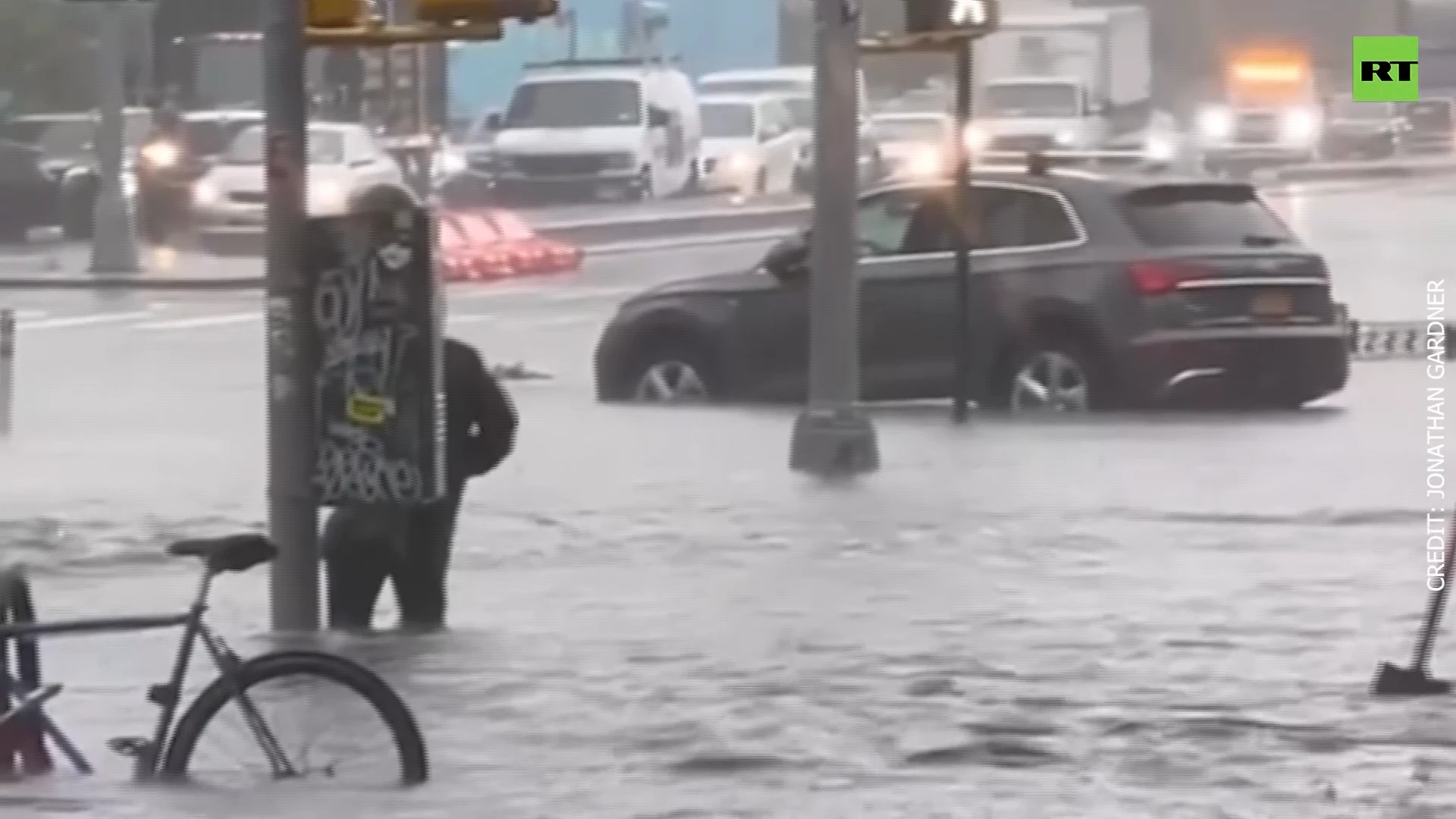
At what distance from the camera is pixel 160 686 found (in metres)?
9.63

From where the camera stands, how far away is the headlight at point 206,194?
1665 inches

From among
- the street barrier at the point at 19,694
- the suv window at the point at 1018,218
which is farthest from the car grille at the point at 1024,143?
the street barrier at the point at 19,694

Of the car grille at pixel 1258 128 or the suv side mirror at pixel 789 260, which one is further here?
the car grille at pixel 1258 128

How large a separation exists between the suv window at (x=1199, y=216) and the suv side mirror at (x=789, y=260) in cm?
202

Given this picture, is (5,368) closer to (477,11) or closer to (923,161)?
(477,11)

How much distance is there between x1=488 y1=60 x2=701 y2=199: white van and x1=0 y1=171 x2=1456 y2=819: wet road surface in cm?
2510

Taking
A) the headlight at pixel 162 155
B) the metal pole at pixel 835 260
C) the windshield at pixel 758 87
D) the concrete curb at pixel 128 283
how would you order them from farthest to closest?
1. the windshield at pixel 758 87
2. the headlight at pixel 162 155
3. the concrete curb at pixel 128 283
4. the metal pole at pixel 835 260

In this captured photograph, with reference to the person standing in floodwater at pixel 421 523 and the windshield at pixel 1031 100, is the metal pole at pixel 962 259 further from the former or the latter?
the windshield at pixel 1031 100

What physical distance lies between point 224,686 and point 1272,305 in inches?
493

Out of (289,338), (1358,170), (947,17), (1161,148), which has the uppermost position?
(947,17)

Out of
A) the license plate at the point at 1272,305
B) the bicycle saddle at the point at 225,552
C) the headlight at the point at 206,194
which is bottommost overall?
the headlight at the point at 206,194

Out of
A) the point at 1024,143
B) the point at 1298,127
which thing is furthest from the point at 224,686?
the point at 1298,127

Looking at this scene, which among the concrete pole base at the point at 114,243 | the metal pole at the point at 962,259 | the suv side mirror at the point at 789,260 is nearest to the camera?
the metal pole at the point at 962,259

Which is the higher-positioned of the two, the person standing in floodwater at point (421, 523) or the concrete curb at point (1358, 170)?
the person standing in floodwater at point (421, 523)
